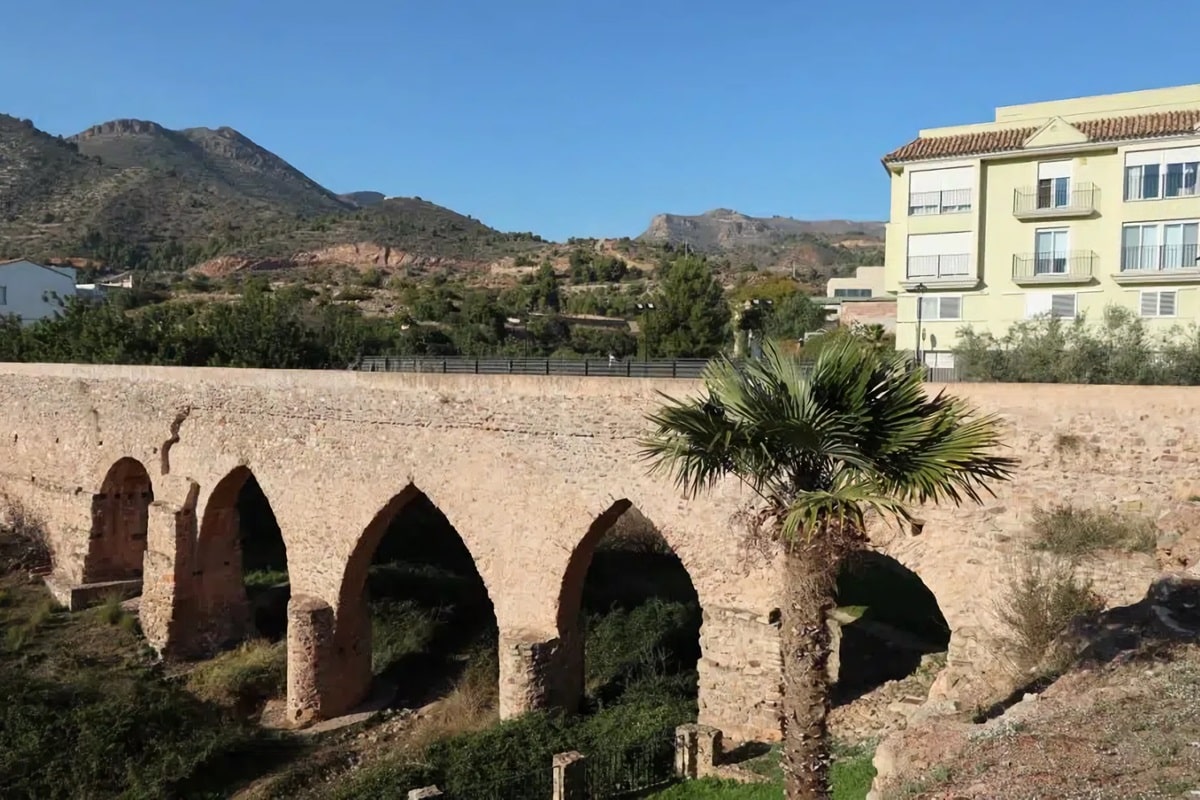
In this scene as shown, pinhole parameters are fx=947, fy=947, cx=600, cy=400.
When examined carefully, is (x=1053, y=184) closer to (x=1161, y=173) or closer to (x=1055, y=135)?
(x=1055, y=135)

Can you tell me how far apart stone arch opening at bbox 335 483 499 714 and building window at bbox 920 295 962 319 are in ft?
37.5

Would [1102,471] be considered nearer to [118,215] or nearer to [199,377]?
[199,377]

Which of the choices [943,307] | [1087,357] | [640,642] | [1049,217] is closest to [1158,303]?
[1049,217]

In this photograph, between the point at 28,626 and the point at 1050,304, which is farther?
the point at 1050,304

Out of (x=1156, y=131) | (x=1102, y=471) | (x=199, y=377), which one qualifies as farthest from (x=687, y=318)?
(x=1102, y=471)

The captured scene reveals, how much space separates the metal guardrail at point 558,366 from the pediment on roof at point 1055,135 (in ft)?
36.9

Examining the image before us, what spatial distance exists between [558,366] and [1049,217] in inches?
455

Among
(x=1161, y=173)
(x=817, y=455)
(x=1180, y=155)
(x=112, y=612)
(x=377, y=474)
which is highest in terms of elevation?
(x=1180, y=155)

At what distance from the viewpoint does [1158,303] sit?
1870cm

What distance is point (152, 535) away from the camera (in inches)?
663

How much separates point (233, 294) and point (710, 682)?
1910 inches

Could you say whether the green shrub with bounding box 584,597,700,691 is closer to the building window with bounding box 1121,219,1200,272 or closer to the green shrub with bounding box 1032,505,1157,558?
the green shrub with bounding box 1032,505,1157,558

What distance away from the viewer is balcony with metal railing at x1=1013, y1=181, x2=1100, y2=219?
19.6 meters

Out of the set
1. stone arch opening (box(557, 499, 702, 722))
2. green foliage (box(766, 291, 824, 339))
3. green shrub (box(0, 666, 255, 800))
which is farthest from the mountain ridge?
green shrub (box(0, 666, 255, 800))
